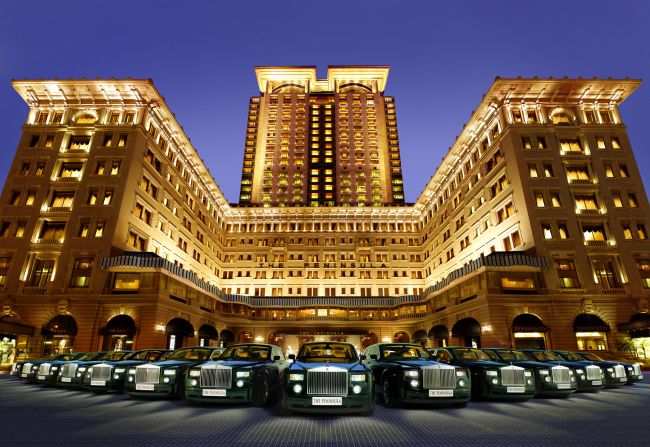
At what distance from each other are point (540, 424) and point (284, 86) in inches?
5030

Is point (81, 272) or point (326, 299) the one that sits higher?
point (326, 299)

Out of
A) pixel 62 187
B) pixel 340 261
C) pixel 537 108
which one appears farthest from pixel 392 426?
pixel 340 261

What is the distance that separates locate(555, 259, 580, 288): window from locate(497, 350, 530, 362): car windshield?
2389cm

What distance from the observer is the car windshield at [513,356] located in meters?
14.2

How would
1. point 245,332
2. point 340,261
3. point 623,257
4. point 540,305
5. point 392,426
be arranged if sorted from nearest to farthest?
point 392,426, point 540,305, point 623,257, point 245,332, point 340,261

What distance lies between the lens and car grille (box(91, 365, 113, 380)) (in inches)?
517

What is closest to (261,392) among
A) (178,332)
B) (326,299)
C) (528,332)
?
(178,332)

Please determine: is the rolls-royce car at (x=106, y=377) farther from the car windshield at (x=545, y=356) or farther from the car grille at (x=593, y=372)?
the car grille at (x=593, y=372)

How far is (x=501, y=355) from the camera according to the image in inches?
567

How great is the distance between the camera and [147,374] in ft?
37.3

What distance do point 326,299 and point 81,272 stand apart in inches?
1261

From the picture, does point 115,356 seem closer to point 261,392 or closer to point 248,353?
point 248,353

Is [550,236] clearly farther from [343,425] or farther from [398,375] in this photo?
[343,425]

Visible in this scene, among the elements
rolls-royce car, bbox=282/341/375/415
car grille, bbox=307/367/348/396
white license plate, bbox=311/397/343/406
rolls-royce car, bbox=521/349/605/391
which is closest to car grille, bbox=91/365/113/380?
rolls-royce car, bbox=282/341/375/415
